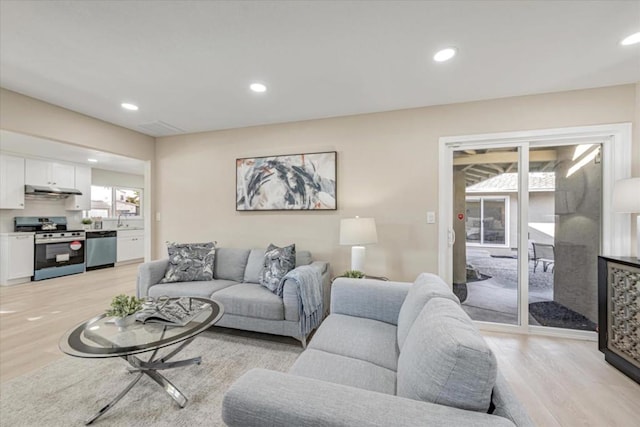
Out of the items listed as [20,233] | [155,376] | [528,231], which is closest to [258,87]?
[155,376]

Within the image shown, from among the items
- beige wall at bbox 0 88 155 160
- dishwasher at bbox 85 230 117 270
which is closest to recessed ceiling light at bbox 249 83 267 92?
beige wall at bbox 0 88 155 160

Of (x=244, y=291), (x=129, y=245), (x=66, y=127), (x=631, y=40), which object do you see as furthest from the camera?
(x=129, y=245)

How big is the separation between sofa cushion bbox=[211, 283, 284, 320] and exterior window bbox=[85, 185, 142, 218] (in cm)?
571

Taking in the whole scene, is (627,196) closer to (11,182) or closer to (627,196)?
(627,196)

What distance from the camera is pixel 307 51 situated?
1.99m

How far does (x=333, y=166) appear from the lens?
128 inches

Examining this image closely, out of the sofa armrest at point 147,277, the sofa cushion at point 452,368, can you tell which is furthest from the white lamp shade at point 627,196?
the sofa armrest at point 147,277

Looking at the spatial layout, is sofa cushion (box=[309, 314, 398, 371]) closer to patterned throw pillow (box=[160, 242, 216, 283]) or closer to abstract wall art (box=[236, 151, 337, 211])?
abstract wall art (box=[236, 151, 337, 211])

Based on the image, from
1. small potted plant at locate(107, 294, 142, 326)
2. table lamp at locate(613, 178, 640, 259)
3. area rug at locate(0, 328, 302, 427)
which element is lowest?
area rug at locate(0, 328, 302, 427)

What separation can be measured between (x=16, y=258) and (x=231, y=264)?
13.9ft

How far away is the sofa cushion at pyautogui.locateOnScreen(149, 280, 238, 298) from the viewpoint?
8.85 feet

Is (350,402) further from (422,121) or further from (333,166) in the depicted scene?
(422,121)

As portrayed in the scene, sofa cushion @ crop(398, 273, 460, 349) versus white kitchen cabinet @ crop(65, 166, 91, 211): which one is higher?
white kitchen cabinet @ crop(65, 166, 91, 211)

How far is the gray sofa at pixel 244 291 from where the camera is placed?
2408mm
